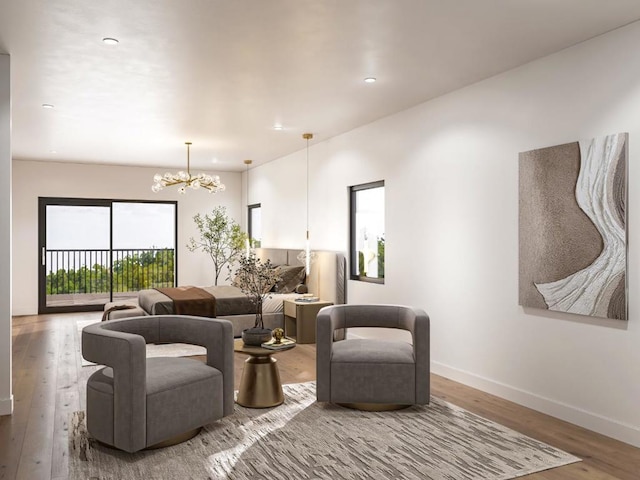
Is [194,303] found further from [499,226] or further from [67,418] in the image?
[499,226]

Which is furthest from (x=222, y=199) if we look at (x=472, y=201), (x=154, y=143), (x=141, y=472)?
(x=141, y=472)

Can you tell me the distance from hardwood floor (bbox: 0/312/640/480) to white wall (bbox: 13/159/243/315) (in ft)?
10.1

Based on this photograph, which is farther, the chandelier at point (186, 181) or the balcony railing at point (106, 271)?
the balcony railing at point (106, 271)

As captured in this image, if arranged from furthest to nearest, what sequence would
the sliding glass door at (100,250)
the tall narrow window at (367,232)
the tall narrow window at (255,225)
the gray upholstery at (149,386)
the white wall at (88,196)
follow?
the tall narrow window at (255,225) < the sliding glass door at (100,250) < the white wall at (88,196) < the tall narrow window at (367,232) < the gray upholstery at (149,386)

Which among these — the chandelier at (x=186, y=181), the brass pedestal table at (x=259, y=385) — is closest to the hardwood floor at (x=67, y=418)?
the brass pedestal table at (x=259, y=385)

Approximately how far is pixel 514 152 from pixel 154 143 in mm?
5001

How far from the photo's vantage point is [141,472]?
116 inches

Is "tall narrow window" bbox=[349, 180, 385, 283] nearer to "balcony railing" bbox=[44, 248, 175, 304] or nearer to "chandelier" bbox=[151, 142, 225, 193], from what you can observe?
"chandelier" bbox=[151, 142, 225, 193]

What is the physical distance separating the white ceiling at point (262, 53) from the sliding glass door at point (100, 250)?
329cm

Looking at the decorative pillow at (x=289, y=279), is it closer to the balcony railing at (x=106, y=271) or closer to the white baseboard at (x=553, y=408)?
the white baseboard at (x=553, y=408)

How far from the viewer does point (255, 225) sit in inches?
401

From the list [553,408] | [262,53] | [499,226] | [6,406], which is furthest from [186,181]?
[553,408]

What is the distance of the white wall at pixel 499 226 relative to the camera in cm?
346

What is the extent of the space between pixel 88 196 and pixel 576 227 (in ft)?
26.5
